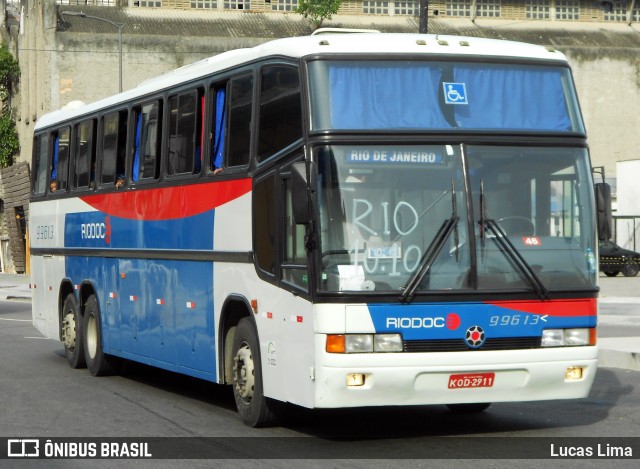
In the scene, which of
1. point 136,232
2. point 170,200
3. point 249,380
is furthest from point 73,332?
point 249,380

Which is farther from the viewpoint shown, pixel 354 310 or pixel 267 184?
pixel 267 184

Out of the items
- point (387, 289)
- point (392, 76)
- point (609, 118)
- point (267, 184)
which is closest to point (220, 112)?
point (267, 184)

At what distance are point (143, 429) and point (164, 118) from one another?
3.93 meters

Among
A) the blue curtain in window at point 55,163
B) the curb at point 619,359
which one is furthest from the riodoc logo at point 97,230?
the curb at point 619,359

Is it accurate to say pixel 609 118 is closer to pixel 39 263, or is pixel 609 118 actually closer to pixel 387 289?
pixel 39 263

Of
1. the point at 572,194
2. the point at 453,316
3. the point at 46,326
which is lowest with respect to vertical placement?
the point at 46,326

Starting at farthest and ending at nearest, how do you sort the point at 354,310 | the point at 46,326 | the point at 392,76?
1. the point at 46,326
2. the point at 392,76
3. the point at 354,310

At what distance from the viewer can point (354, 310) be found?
9.73 metres

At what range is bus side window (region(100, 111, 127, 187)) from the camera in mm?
15547

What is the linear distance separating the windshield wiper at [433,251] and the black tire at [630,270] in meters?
40.2

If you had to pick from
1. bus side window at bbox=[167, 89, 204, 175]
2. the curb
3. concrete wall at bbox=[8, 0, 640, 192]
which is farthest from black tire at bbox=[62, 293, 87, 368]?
concrete wall at bbox=[8, 0, 640, 192]

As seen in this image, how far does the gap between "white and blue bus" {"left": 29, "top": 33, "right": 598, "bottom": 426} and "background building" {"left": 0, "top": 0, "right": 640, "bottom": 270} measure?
4902 centimetres

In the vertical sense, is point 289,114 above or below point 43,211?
above

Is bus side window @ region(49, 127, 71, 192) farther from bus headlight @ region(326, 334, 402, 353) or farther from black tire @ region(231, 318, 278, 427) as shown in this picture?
bus headlight @ region(326, 334, 402, 353)
